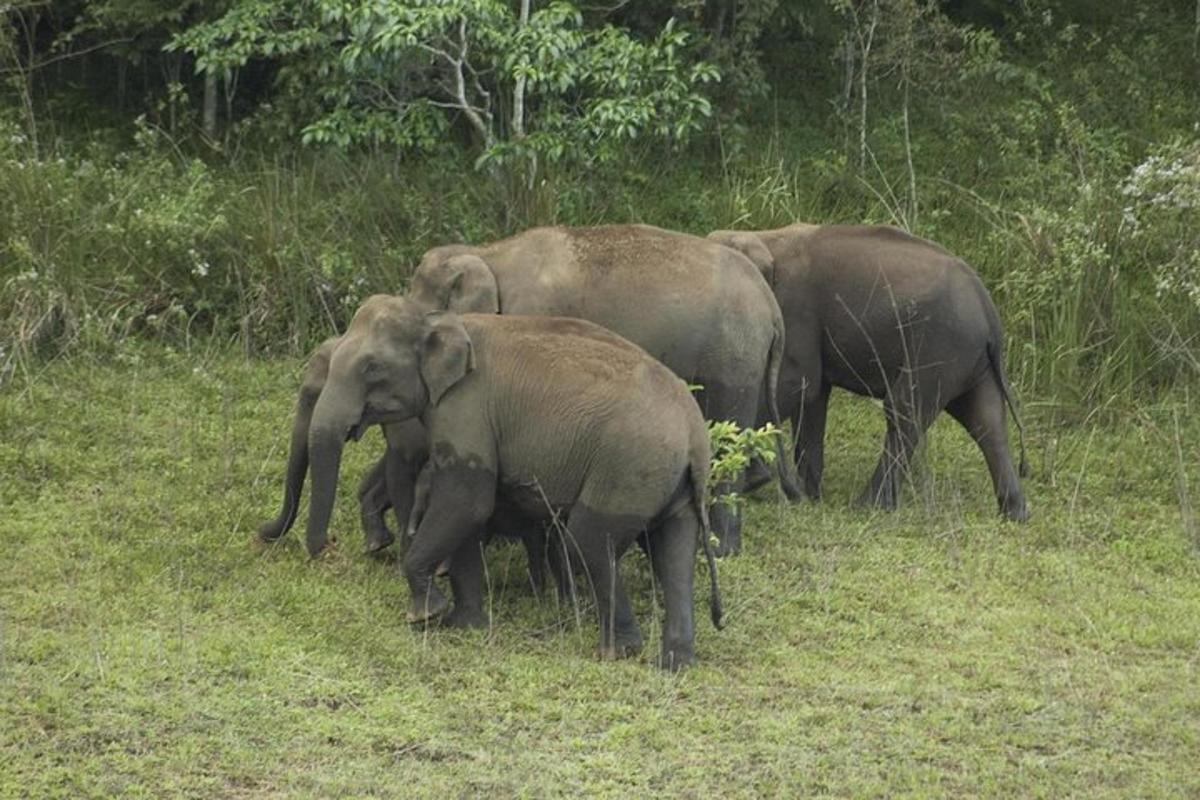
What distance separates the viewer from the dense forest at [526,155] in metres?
14.0

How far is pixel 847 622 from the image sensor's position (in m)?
10.0

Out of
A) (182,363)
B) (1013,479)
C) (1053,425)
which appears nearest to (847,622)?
(1013,479)

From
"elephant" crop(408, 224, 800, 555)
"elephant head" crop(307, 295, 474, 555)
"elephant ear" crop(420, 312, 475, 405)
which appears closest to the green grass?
"elephant head" crop(307, 295, 474, 555)

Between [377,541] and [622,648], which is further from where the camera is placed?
[377,541]

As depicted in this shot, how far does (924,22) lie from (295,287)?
200 inches

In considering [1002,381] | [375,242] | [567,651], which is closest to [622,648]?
[567,651]

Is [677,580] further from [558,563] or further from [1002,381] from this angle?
[1002,381]

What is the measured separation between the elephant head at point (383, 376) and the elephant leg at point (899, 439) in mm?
3124

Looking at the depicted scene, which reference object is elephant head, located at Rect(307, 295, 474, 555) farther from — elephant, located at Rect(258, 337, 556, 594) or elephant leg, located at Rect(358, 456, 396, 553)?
elephant leg, located at Rect(358, 456, 396, 553)

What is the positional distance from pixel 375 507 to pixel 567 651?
5.72ft

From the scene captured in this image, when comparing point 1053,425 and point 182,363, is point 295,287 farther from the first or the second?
point 1053,425

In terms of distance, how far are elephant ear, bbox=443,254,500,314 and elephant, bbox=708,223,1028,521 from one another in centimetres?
178

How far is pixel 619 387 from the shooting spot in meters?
9.53

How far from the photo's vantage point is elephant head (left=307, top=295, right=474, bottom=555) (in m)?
9.73
